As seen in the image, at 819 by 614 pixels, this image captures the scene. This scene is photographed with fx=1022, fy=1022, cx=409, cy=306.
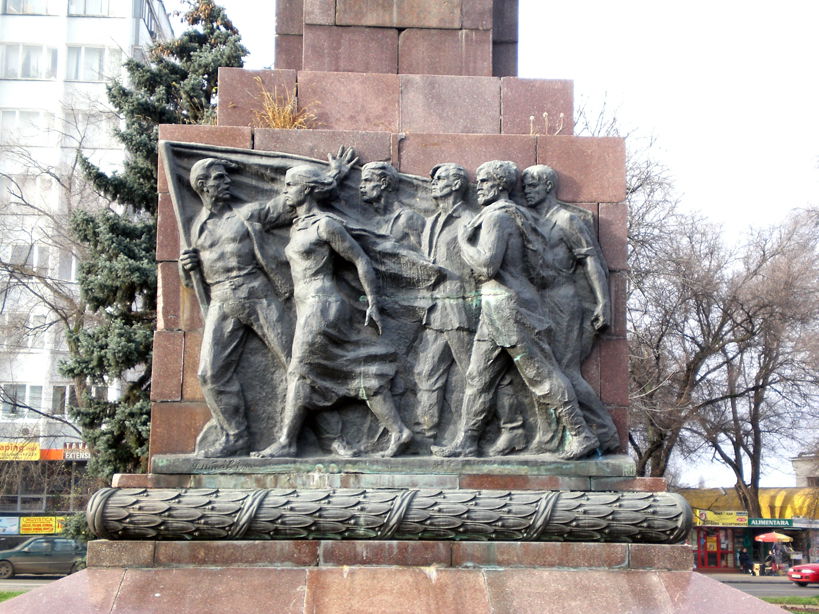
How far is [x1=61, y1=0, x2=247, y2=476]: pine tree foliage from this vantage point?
54.5 feet

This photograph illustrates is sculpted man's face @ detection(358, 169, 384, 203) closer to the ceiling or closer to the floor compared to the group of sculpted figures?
closer to the ceiling

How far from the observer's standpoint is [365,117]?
9.46 m

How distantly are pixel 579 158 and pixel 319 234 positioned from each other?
8.00 feet

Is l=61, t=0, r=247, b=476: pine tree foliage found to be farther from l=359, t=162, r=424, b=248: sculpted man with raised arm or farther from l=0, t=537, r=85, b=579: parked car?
l=0, t=537, r=85, b=579: parked car

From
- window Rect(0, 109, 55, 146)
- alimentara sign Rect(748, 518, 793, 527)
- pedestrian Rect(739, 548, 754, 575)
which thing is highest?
window Rect(0, 109, 55, 146)

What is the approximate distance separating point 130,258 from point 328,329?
9.67 m

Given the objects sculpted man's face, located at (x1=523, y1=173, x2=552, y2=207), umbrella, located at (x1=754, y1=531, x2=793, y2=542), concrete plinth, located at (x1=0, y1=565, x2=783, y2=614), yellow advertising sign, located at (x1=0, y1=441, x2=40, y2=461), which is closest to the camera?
concrete plinth, located at (x1=0, y1=565, x2=783, y2=614)

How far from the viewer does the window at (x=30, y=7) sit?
132 feet

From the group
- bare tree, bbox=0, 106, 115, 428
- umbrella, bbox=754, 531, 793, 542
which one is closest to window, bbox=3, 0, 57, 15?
bare tree, bbox=0, 106, 115, 428

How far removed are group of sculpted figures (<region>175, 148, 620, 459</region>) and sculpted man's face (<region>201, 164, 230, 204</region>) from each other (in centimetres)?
1

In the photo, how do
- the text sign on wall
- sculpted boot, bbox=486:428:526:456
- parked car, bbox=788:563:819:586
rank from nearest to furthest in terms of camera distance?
sculpted boot, bbox=486:428:526:456, parked car, bbox=788:563:819:586, the text sign on wall

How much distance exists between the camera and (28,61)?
40094mm

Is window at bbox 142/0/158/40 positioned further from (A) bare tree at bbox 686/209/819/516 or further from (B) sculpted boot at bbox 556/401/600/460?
(B) sculpted boot at bbox 556/401/600/460

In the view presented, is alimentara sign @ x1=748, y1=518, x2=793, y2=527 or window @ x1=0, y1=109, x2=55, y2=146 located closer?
alimentara sign @ x1=748, y1=518, x2=793, y2=527
